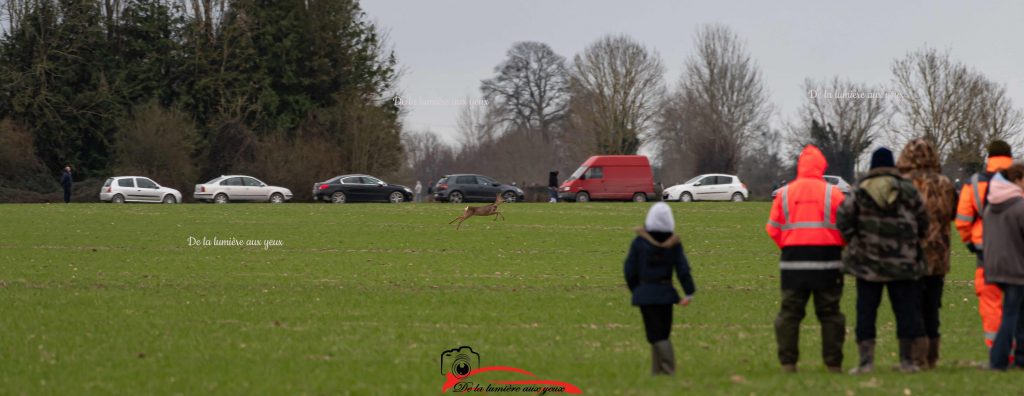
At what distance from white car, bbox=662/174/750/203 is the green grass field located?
31.4m

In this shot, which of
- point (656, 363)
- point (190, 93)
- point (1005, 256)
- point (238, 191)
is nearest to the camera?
point (656, 363)

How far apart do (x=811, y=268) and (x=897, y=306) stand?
85cm

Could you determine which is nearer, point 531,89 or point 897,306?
point 897,306

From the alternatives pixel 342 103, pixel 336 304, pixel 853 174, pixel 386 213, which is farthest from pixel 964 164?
pixel 336 304

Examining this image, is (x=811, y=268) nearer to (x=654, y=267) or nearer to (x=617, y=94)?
(x=654, y=267)

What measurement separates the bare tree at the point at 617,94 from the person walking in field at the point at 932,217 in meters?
79.5

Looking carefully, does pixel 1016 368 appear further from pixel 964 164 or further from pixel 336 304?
pixel 964 164

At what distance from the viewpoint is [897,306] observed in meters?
10.6

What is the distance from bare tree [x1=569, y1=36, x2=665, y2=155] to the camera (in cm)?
9119

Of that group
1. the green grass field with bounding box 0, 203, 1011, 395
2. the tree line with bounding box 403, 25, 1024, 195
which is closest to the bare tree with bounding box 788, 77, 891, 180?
the tree line with bounding box 403, 25, 1024, 195

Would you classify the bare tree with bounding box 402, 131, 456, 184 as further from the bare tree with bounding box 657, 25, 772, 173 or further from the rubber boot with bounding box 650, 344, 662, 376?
the rubber boot with bounding box 650, 344, 662, 376

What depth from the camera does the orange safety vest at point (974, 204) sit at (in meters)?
11.1

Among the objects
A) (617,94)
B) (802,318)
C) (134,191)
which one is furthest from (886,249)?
Answer: (617,94)

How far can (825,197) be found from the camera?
10.5 metres
